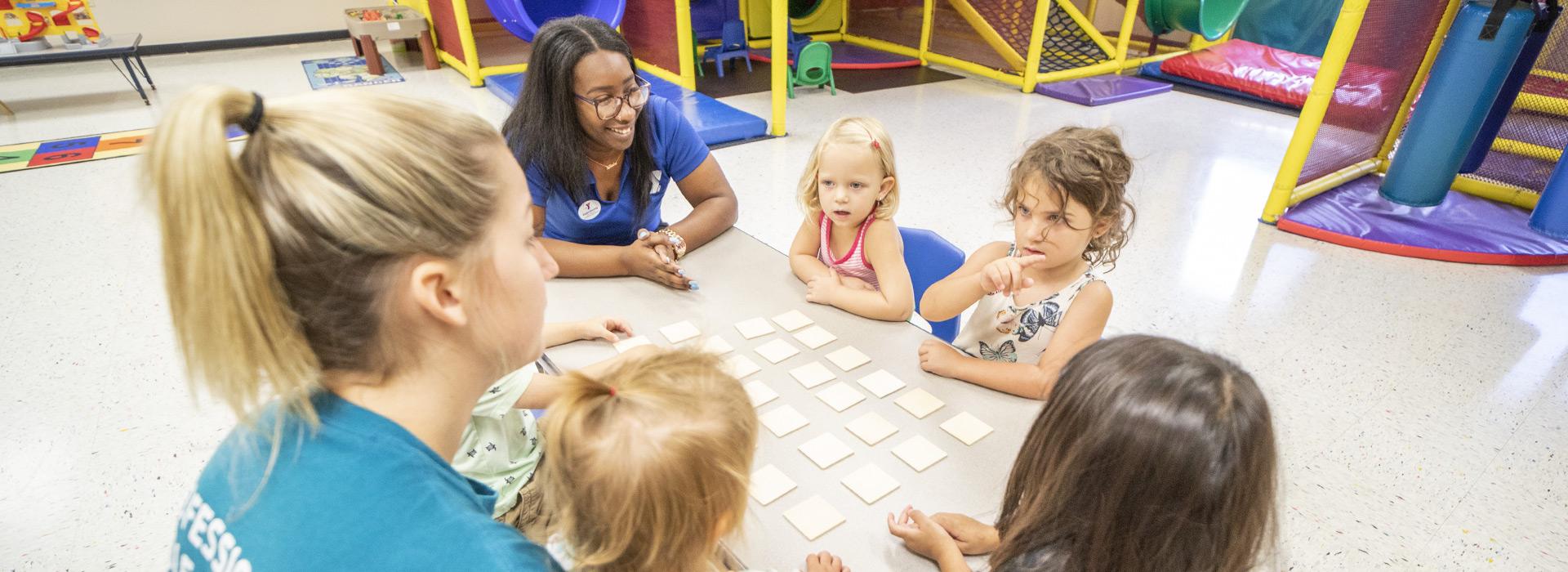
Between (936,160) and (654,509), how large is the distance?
3872mm

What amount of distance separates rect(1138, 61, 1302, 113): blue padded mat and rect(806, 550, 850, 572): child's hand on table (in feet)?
20.9

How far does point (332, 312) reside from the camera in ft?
2.05

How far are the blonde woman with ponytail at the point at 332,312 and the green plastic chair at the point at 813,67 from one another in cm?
509

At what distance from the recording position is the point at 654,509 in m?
0.71

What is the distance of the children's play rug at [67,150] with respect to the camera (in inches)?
161

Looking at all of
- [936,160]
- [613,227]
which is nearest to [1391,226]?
[936,160]

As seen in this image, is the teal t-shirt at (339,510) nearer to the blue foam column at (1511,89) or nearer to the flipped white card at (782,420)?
the flipped white card at (782,420)

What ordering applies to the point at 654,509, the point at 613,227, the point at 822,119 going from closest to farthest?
the point at 654,509 < the point at 613,227 < the point at 822,119

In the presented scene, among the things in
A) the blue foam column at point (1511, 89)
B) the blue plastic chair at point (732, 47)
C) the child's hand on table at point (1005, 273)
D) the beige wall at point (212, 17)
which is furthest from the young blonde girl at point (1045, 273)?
the beige wall at point (212, 17)

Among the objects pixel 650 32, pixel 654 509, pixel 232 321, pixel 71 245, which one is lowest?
pixel 71 245

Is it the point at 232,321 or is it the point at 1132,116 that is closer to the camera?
the point at 232,321

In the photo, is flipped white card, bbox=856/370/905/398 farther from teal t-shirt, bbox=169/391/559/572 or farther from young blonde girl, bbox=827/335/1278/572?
teal t-shirt, bbox=169/391/559/572

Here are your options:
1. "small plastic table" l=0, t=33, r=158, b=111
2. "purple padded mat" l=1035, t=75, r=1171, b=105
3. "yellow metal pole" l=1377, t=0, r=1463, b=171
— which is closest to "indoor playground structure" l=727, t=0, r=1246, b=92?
"purple padded mat" l=1035, t=75, r=1171, b=105

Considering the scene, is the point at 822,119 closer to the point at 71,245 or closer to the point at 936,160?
the point at 936,160
